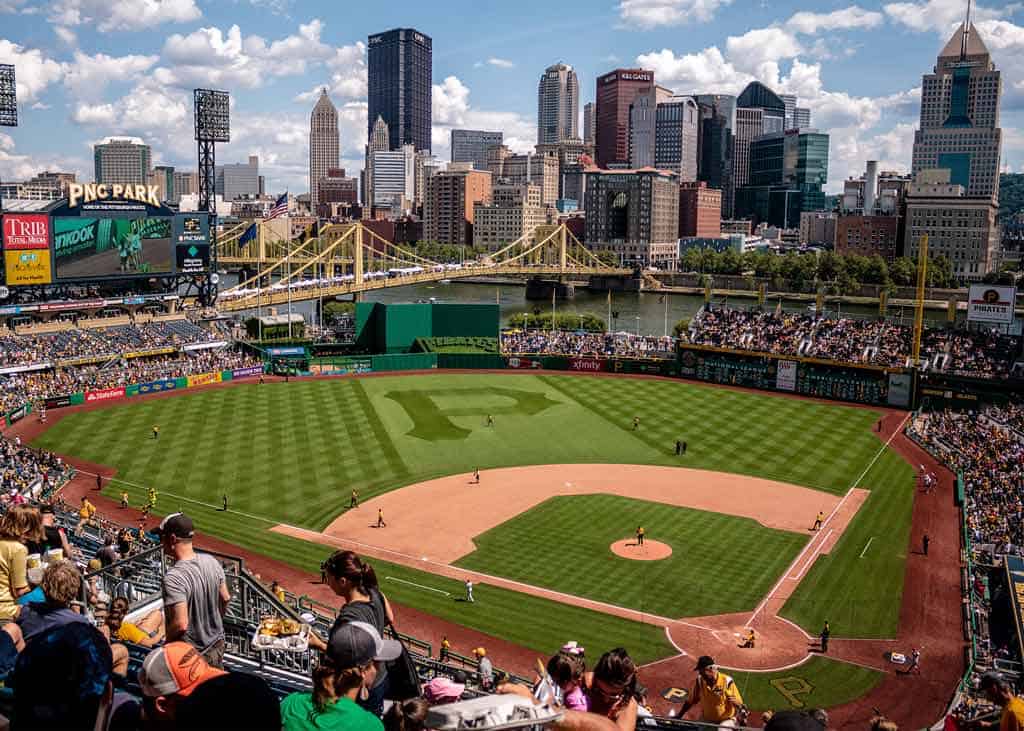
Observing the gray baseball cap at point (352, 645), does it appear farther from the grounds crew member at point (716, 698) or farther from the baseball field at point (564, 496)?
the baseball field at point (564, 496)

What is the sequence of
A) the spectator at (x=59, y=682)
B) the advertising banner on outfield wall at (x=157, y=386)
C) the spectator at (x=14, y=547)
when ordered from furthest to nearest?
the advertising banner on outfield wall at (x=157, y=386), the spectator at (x=14, y=547), the spectator at (x=59, y=682)

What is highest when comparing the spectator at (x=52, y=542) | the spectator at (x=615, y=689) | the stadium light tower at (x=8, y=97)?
the stadium light tower at (x=8, y=97)

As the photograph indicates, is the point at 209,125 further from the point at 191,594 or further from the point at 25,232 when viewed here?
the point at 191,594

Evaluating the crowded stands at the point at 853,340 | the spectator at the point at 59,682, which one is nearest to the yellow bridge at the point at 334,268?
the crowded stands at the point at 853,340

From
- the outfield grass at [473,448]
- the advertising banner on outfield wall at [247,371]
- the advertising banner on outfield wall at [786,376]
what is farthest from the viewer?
the advertising banner on outfield wall at [247,371]

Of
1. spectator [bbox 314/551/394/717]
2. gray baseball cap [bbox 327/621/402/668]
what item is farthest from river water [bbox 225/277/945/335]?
gray baseball cap [bbox 327/621/402/668]

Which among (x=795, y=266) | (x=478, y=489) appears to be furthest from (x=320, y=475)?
(x=795, y=266)

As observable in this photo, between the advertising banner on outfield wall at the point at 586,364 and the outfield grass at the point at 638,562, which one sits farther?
the advertising banner on outfield wall at the point at 586,364
